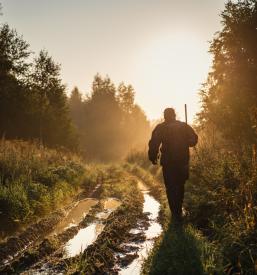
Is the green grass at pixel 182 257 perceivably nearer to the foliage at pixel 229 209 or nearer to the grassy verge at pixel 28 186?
the foliage at pixel 229 209

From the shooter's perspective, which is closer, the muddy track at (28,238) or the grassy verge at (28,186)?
the muddy track at (28,238)

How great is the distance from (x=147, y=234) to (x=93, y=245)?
74.0 inches

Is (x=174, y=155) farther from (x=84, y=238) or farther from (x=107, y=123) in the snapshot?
(x=107, y=123)

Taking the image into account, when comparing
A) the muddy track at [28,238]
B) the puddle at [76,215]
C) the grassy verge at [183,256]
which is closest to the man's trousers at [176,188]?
the grassy verge at [183,256]

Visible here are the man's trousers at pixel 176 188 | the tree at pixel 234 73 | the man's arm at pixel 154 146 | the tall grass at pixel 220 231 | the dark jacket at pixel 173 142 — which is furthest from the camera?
the tree at pixel 234 73

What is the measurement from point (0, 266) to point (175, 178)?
4.19 m

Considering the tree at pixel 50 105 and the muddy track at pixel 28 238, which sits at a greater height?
the tree at pixel 50 105

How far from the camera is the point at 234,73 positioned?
24859 millimetres

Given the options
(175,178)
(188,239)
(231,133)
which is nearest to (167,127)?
(175,178)

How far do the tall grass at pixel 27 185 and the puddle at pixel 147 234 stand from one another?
112 inches

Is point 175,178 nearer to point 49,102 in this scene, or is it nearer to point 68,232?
point 68,232

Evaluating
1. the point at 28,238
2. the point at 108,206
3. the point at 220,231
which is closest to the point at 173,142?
the point at 220,231

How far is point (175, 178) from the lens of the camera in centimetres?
882

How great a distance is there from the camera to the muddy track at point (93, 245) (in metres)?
6.02
